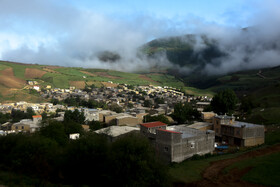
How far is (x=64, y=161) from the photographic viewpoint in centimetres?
1670

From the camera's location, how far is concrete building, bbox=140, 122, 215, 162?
69.3 ft

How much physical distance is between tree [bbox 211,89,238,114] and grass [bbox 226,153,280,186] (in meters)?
20.6

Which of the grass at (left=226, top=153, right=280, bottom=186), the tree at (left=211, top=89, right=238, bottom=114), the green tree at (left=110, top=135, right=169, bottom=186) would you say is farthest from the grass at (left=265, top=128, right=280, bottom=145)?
the green tree at (left=110, top=135, right=169, bottom=186)

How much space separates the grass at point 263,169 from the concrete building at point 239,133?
6.83 meters

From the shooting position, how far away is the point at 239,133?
26.6m

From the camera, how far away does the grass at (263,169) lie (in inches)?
622

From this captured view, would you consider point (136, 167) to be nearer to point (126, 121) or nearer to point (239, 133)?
point (239, 133)

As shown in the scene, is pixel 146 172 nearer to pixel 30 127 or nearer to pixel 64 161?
pixel 64 161

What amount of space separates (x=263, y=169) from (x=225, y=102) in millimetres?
23113

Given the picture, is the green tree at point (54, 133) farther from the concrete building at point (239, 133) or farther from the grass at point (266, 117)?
the grass at point (266, 117)

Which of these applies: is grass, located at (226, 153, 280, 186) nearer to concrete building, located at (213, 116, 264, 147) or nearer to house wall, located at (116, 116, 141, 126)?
concrete building, located at (213, 116, 264, 147)

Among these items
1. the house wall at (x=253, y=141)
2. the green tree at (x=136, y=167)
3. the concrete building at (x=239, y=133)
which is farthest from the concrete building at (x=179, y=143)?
the green tree at (x=136, y=167)

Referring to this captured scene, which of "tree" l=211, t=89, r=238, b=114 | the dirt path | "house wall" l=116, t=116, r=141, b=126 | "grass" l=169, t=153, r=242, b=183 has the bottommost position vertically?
"house wall" l=116, t=116, r=141, b=126

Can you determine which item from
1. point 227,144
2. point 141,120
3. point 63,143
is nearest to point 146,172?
point 63,143
